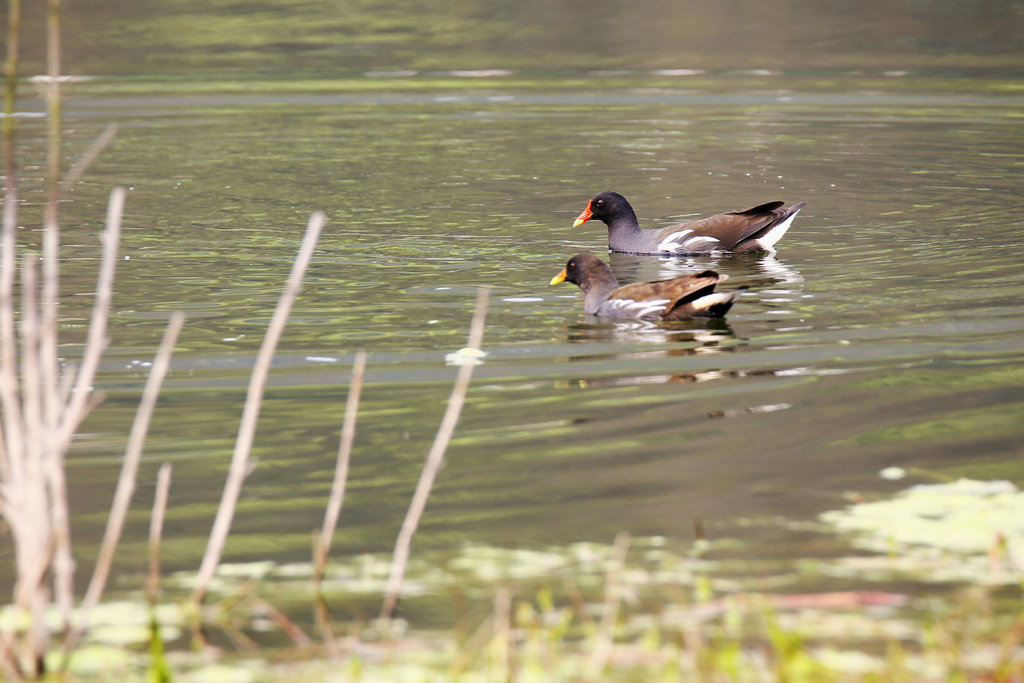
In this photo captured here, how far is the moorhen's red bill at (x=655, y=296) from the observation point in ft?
29.2

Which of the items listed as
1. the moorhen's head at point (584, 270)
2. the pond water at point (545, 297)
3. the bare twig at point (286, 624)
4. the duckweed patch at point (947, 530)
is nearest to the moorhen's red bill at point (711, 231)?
the pond water at point (545, 297)

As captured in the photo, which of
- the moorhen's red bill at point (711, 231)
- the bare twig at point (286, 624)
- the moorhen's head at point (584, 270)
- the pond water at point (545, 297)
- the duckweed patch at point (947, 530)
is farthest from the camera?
the moorhen's red bill at point (711, 231)

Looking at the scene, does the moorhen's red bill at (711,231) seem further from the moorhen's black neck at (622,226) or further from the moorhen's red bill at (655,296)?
the moorhen's red bill at (655,296)

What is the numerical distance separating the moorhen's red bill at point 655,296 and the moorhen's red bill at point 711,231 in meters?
2.33

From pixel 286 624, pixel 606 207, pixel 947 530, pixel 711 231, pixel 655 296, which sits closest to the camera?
pixel 286 624

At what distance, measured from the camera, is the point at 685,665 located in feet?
13.0

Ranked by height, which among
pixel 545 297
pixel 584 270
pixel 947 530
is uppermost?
pixel 584 270

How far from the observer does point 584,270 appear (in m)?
9.77

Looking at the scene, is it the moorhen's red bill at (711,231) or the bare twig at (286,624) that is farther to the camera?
the moorhen's red bill at (711,231)

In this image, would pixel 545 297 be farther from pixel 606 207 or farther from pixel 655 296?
pixel 606 207

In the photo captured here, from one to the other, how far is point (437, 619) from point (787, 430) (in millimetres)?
2593

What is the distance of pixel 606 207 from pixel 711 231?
3.44 feet

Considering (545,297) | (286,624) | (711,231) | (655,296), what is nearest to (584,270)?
(545,297)

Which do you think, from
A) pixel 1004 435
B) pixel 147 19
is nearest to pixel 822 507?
pixel 1004 435
